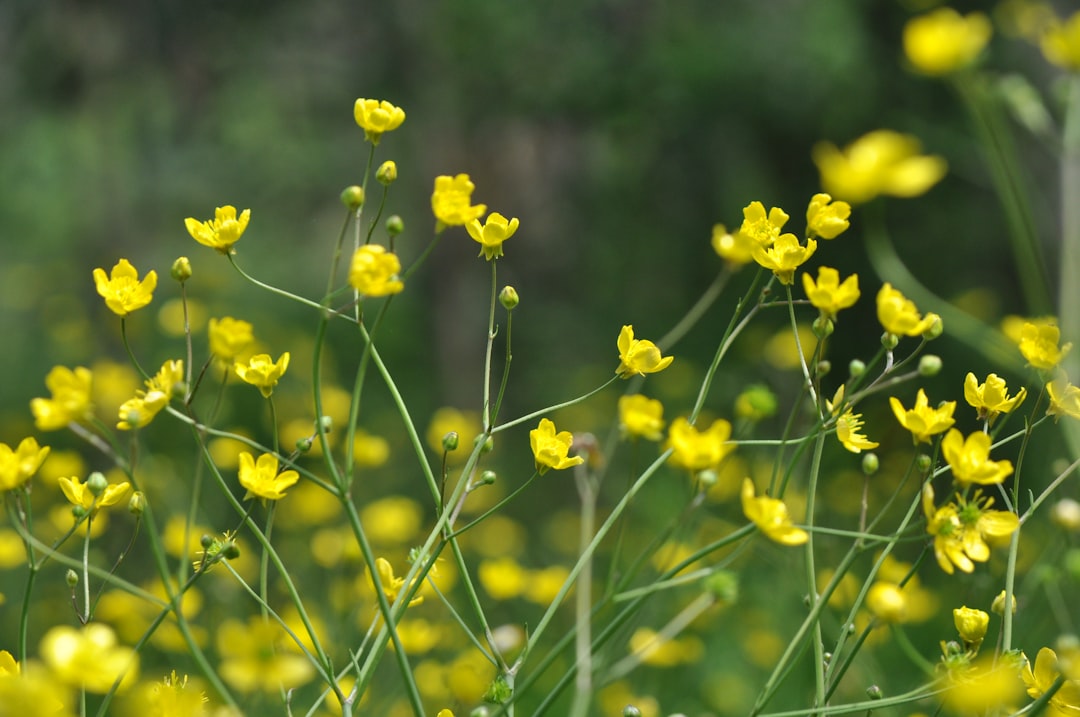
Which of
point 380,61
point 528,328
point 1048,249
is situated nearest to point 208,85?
point 380,61

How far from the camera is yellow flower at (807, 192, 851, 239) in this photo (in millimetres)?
1151

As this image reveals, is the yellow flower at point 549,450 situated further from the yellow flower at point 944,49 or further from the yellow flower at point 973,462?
the yellow flower at point 944,49

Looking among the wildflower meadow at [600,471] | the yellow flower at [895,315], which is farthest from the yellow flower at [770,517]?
the yellow flower at [895,315]

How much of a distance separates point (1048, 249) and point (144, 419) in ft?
12.7

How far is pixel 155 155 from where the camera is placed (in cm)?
521

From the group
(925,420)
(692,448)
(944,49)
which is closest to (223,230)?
(692,448)

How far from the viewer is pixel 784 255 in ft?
3.70

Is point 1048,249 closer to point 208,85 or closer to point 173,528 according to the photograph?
point 173,528

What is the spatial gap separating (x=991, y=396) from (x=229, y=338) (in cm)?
85

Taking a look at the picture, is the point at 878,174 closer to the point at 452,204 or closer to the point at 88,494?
the point at 452,204

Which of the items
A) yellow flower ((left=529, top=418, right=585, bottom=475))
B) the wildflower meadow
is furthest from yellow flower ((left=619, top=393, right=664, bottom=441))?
yellow flower ((left=529, top=418, right=585, bottom=475))

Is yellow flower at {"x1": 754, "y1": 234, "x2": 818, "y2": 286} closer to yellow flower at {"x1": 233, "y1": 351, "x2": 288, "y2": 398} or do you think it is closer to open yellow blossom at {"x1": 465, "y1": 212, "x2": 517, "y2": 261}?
open yellow blossom at {"x1": 465, "y1": 212, "x2": 517, "y2": 261}

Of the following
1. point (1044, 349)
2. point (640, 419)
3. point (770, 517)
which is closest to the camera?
point (770, 517)

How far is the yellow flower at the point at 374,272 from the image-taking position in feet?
3.18
